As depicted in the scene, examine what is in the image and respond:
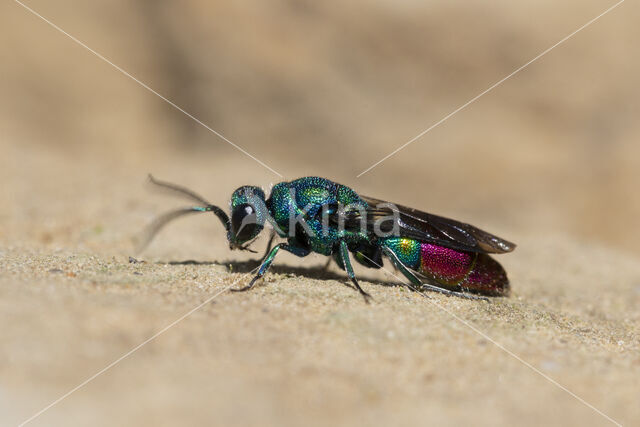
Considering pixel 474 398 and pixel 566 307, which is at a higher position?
pixel 566 307

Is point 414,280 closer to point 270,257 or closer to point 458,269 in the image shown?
point 458,269

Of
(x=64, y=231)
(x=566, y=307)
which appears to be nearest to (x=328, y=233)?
(x=566, y=307)

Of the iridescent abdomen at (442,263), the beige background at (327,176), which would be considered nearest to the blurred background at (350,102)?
the beige background at (327,176)

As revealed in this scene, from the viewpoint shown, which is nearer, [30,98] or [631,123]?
[631,123]

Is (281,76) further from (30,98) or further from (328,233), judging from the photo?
(328,233)

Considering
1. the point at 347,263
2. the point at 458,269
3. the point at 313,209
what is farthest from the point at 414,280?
the point at 313,209

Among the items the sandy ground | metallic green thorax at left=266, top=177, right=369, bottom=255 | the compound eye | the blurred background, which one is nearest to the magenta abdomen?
the sandy ground

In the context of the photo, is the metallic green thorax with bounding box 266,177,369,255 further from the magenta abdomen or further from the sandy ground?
the magenta abdomen

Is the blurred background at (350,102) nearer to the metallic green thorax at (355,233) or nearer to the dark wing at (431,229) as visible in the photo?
the metallic green thorax at (355,233)
